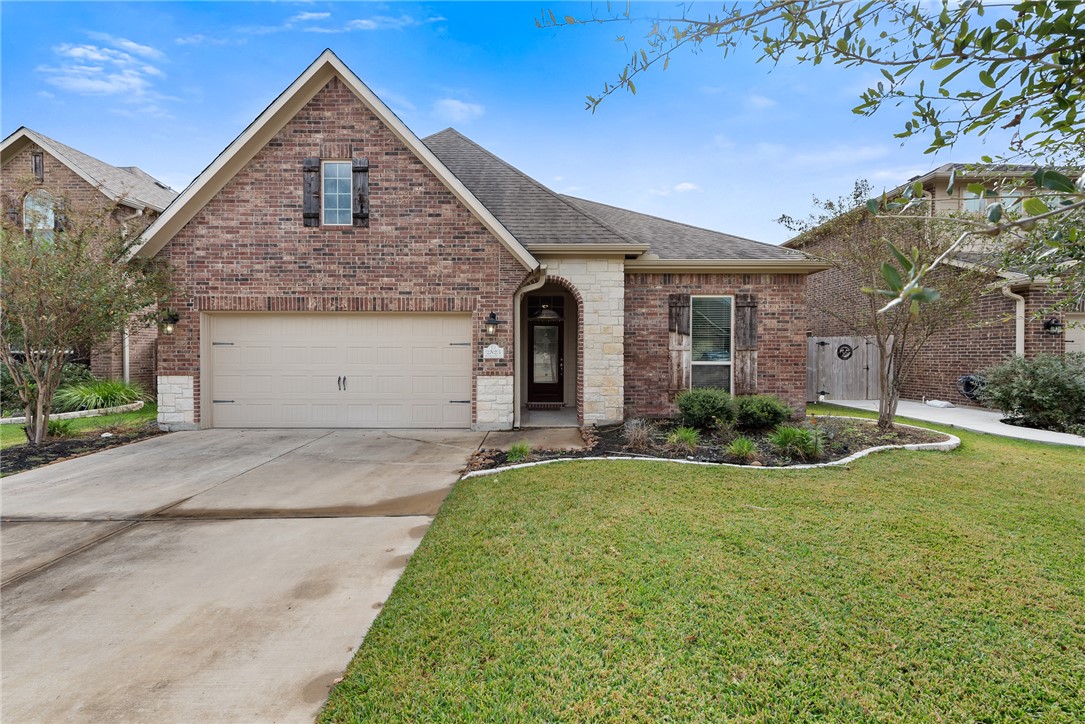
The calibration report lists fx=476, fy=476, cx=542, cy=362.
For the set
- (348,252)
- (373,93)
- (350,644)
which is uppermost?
(373,93)

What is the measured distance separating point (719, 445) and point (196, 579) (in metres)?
6.59

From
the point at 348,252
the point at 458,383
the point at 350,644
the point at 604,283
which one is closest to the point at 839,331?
the point at 604,283

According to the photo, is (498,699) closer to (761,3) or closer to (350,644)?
(350,644)

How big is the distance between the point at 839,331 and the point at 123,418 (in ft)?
63.4

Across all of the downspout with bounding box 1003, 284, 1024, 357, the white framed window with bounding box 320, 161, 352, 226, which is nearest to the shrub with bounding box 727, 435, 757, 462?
the white framed window with bounding box 320, 161, 352, 226

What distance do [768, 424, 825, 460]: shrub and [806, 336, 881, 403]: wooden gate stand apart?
25.5 feet

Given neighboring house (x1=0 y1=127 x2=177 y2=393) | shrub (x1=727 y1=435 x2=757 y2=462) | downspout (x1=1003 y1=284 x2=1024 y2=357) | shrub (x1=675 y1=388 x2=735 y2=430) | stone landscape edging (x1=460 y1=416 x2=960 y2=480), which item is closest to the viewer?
stone landscape edging (x1=460 y1=416 x2=960 y2=480)

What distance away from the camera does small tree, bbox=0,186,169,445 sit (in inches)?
293

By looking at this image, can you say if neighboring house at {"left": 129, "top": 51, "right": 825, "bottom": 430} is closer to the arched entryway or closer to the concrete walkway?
the arched entryway

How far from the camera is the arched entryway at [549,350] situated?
1197cm

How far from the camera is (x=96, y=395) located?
10.9m

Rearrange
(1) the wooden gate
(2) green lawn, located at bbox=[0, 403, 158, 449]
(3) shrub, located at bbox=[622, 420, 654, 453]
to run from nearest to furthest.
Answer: (3) shrub, located at bbox=[622, 420, 654, 453], (2) green lawn, located at bbox=[0, 403, 158, 449], (1) the wooden gate

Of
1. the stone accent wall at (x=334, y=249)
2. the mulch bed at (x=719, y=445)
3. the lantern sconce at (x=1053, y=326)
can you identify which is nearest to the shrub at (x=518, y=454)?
the mulch bed at (x=719, y=445)

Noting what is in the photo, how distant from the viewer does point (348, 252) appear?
896 centimetres
